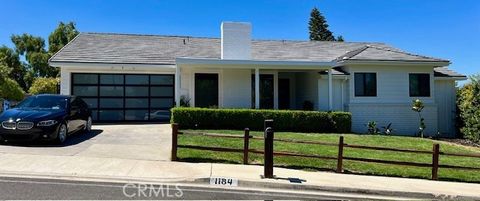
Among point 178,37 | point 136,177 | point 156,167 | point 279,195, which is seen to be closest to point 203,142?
point 156,167

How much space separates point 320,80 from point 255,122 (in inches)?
185

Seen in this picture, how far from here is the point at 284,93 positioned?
2400 cm

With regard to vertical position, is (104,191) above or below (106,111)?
below

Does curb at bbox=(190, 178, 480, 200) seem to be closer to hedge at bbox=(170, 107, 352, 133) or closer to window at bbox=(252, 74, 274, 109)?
hedge at bbox=(170, 107, 352, 133)

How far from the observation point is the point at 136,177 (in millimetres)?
8734

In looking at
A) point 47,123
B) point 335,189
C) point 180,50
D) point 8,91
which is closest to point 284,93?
point 180,50

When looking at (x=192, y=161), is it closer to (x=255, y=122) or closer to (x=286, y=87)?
(x=255, y=122)

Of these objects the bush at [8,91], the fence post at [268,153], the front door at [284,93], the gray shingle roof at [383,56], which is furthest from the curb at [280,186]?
the bush at [8,91]

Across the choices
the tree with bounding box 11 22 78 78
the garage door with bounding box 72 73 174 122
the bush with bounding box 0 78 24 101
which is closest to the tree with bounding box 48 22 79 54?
the tree with bounding box 11 22 78 78

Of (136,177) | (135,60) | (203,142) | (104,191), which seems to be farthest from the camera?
(135,60)

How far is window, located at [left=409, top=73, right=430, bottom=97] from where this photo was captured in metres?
21.2

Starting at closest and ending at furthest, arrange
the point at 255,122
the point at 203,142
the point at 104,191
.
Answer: the point at 104,191 < the point at 203,142 < the point at 255,122

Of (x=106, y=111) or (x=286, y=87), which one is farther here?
(x=286, y=87)

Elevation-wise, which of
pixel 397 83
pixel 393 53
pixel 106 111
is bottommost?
pixel 106 111
